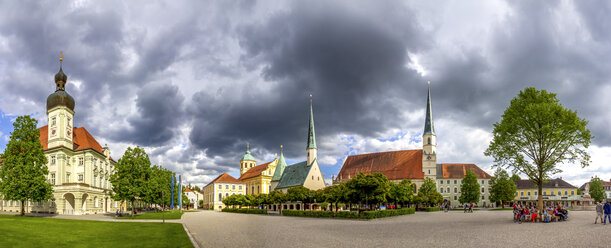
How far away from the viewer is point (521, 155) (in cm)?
3875

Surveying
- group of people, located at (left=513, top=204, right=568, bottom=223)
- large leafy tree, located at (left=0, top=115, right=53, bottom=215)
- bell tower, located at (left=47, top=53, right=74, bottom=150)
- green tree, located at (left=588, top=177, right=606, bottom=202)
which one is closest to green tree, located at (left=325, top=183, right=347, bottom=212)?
group of people, located at (left=513, top=204, right=568, bottom=223)

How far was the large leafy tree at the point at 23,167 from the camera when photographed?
45219mm

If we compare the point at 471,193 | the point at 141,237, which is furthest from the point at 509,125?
the point at 471,193

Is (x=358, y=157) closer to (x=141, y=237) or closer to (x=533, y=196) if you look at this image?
(x=533, y=196)

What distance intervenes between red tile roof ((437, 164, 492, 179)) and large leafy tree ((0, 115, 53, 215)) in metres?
108

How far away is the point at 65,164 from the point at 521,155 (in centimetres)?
6247

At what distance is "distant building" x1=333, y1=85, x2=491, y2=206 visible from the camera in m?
112

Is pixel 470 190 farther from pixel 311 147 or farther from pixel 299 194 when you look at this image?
pixel 299 194

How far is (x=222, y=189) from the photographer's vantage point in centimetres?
13938

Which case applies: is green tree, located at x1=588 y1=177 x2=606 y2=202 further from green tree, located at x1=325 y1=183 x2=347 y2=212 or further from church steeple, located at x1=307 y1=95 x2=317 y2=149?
green tree, located at x1=325 y1=183 x2=347 y2=212

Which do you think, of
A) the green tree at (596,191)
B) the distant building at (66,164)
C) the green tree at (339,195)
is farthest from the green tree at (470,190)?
the distant building at (66,164)

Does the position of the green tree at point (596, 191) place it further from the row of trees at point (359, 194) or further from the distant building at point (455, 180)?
the row of trees at point (359, 194)

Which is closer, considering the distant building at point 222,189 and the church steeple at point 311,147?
the church steeple at point 311,147

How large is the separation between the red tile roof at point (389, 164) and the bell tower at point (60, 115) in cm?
7904
